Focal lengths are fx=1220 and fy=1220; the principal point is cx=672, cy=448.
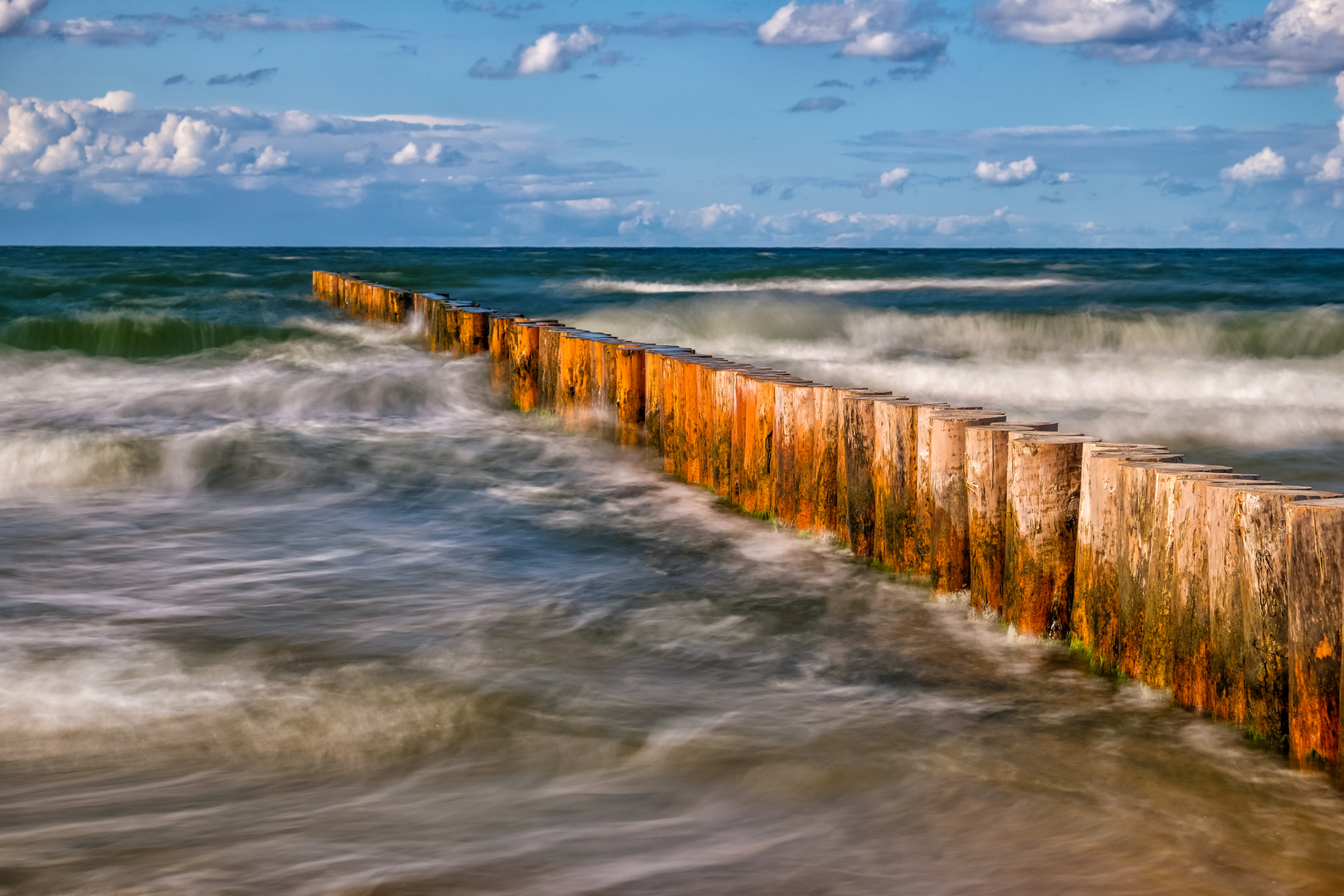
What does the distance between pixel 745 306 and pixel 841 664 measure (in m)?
16.8

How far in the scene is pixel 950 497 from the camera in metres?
4.43

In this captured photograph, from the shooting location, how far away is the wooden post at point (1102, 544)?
3637 millimetres

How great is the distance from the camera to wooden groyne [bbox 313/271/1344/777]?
3.01 metres

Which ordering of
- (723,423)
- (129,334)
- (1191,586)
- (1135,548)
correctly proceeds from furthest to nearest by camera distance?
(129,334) → (723,423) → (1135,548) → (1191,586)

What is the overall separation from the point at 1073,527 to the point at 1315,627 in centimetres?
106

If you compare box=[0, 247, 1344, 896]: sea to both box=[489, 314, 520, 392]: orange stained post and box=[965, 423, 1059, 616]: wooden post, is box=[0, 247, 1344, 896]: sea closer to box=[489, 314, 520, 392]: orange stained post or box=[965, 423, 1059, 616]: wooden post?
box=[965, 423, 1059, 616]: wooden post

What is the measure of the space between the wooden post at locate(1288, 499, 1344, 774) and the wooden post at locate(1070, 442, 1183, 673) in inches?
27.0

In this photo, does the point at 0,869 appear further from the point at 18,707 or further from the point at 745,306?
→ the point at 745,306

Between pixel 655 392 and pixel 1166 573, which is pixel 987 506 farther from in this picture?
pixel 655 392

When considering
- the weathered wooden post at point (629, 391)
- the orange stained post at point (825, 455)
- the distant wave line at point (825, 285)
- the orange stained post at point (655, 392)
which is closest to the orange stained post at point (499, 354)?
the weathered wooden post at point (629, 391)

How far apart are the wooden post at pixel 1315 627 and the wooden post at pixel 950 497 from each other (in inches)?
57.2

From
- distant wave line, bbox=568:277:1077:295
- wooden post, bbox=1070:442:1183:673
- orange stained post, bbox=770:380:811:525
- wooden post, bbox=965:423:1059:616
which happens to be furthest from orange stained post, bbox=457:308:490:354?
distant wave line, bbox=568:277:1077:295

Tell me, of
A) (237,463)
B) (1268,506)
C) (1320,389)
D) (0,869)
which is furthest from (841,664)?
(1320,389)

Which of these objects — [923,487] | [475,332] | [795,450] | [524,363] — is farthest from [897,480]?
[475,332]
